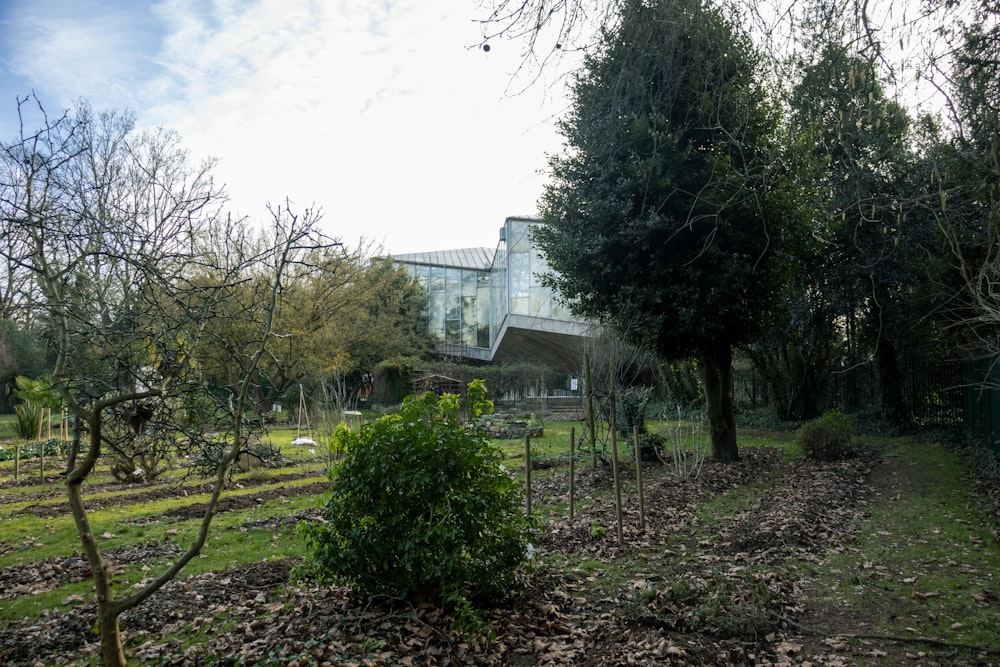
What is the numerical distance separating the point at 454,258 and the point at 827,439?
33.1m

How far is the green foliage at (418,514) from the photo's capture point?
4.76 metres

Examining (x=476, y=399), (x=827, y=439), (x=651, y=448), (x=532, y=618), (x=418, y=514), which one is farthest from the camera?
(x=651, y=448)

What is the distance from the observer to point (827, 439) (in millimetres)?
13430

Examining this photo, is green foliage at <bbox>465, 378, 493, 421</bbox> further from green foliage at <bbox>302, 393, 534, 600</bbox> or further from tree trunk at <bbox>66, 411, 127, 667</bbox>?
tree trunk at <bbox>66, 411, 127, 667</bbox>

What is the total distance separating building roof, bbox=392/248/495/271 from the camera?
142 ft

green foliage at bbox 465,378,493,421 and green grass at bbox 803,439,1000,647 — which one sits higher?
green foliage at bbox 465,378,493,421

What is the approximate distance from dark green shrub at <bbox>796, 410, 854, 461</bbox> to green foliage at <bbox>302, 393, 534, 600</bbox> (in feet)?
33.8

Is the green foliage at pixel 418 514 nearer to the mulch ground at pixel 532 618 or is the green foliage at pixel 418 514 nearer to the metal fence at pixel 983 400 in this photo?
the mulch ground at pixel 532 618

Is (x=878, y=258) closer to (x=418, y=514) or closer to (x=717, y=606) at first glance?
(x=717, y=606)

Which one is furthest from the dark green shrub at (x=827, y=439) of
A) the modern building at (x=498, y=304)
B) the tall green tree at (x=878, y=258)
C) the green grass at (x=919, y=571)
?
the modern building at (x=498, y=304)

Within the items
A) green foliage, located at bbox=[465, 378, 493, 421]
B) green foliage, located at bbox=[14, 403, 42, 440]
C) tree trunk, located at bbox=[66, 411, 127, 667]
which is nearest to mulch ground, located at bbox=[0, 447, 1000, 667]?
tree trunk, located at bbox=[66, 411, 127, 667]

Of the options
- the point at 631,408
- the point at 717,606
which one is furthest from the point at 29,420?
the point at 717,606

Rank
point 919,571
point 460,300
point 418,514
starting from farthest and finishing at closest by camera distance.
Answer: point 460,300, point 919,571, point 418,514

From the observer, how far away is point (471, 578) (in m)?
4.86
